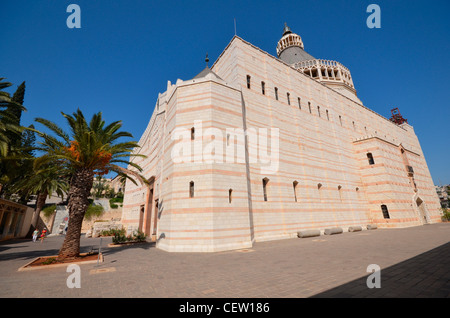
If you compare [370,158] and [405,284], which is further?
[370,158]

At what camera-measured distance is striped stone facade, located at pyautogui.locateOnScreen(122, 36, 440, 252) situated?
40.8 feet

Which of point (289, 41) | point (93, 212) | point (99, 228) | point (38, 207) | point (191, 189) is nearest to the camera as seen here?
point (191, 189)

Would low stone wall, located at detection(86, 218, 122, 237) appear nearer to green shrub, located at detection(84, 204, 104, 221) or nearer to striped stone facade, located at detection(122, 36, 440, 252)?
striped stone facade, located at detection(122, 36, 440, 252)

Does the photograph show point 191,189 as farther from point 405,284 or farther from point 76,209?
point 405,284

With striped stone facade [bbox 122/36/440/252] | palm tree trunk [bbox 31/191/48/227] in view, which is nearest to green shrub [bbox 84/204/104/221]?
palm tree trunk [bbox 31/191/48/227]

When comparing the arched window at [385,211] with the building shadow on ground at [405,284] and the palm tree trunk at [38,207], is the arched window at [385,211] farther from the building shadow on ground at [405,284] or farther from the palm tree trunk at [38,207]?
the palm tree trunk at [38,207]

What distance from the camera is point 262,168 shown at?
1647 centimetres

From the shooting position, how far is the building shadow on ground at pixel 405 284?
4113 millimetres

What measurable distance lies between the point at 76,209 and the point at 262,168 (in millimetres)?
12821

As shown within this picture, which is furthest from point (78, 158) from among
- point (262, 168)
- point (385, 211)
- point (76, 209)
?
point (385, 211)

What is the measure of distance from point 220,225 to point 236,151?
512cm

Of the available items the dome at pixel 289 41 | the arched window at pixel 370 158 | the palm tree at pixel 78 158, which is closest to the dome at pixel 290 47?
the dome at pixel 289 41

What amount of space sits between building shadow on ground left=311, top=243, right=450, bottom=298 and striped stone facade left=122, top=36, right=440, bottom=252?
25.5 ft
